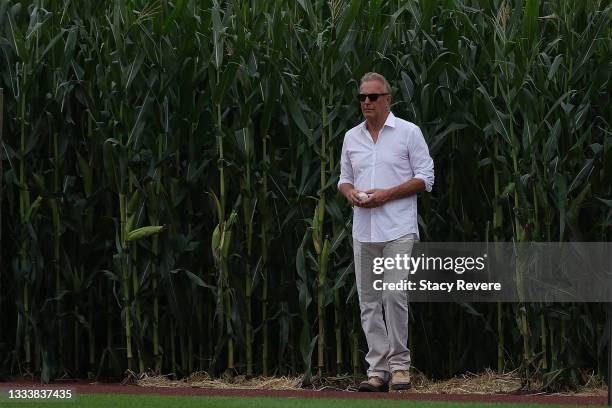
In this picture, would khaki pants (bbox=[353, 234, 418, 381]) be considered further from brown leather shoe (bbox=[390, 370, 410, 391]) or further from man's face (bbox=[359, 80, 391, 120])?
man's face (bbox=[359, 80, 391, 120])

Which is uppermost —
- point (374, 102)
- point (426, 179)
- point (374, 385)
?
point (374, 102)

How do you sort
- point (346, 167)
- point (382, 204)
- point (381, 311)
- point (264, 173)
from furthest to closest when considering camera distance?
point (264, 173) < point (346, 167) < point (381, 311) < point (382, 204)

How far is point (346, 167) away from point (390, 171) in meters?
0.32

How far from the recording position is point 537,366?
304 inches

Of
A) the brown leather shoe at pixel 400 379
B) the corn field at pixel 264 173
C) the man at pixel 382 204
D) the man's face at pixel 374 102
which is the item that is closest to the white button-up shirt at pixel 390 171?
the man at pixel 382 204

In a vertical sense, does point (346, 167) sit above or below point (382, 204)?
above

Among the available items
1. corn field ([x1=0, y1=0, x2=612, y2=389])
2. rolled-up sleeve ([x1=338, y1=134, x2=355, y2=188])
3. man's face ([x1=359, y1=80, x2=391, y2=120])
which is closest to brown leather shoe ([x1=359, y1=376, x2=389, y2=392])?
corn field ([x1=0, y1=0, x2=612, y2=389])

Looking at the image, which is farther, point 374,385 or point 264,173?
point 264,173

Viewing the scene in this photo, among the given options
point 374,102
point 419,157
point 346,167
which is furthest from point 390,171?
point 374,102

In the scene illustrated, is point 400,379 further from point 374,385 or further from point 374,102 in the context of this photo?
point 374,102

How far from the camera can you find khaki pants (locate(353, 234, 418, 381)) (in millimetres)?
7113

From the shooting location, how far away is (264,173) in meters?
7.99

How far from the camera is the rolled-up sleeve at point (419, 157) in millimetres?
7078

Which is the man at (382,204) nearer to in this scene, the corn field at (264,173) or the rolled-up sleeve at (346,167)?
the rolled-up sleeve at (346,167)
